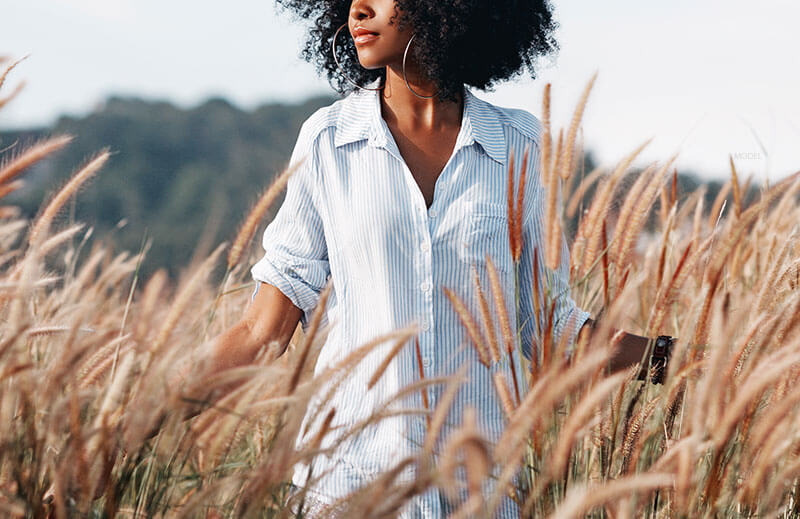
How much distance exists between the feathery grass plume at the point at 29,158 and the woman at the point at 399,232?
465 millimetres

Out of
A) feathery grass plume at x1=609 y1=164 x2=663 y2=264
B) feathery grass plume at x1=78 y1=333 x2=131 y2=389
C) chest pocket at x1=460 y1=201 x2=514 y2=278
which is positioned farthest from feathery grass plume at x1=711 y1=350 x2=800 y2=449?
feathery grass plume at x1=78 y1=333 x2=131 y2=389

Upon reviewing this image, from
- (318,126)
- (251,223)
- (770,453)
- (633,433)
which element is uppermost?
(318,126)

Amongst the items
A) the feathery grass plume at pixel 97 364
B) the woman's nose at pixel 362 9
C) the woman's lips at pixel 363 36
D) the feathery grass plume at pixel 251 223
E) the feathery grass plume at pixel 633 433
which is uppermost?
the woman's nose at pixel 362 9

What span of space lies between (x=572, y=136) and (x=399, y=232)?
1.38ft

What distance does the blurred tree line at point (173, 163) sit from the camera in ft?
158

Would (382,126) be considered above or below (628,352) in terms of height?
above

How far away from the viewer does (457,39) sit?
6.72ft

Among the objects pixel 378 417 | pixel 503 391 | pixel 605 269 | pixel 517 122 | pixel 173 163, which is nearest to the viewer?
pixel 378 417

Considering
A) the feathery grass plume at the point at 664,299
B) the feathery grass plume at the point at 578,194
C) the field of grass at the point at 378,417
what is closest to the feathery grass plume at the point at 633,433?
the field of grass at the point at 378,417

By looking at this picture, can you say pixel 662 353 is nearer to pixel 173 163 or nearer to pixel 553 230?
pixel 553 230

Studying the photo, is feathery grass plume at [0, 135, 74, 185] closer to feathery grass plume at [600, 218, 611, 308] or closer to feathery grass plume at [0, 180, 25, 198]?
feathery grass plume at [0, 180, 25, 198]

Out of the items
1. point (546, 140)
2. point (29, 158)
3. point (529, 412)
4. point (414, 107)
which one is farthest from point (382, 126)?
point (529, 412)

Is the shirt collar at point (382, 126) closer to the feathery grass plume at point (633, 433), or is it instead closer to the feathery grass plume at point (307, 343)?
the feathery grass plume at point (633, 433)

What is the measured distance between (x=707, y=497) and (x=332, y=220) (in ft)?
2.88
